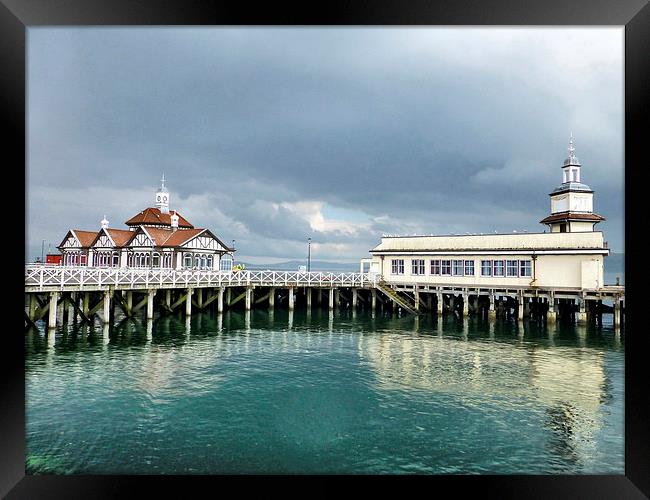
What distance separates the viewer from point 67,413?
11.2 meters

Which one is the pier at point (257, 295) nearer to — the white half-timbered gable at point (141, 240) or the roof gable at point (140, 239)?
the white half-timbered gable at point (141, 240)

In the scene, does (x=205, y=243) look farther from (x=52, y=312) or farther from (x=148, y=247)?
(x=52, y=312)

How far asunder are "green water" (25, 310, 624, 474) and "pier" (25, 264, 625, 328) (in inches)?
118

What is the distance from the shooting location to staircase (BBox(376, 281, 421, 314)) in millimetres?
33150

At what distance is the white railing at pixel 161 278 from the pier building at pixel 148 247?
216 inches

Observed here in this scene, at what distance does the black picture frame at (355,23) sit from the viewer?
15.9 ft

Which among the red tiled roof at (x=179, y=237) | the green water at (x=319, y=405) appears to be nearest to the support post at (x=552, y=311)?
the green water at (x=319, y=405)

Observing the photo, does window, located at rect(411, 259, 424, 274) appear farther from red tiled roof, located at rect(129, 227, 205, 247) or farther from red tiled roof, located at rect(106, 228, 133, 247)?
red tiled roof, located at rect(106, 228, 133, 247)

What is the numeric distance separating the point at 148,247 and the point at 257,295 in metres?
10.2

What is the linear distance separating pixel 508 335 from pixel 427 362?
9030 millimetres

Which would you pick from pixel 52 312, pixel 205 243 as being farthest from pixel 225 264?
pixel 52 312
